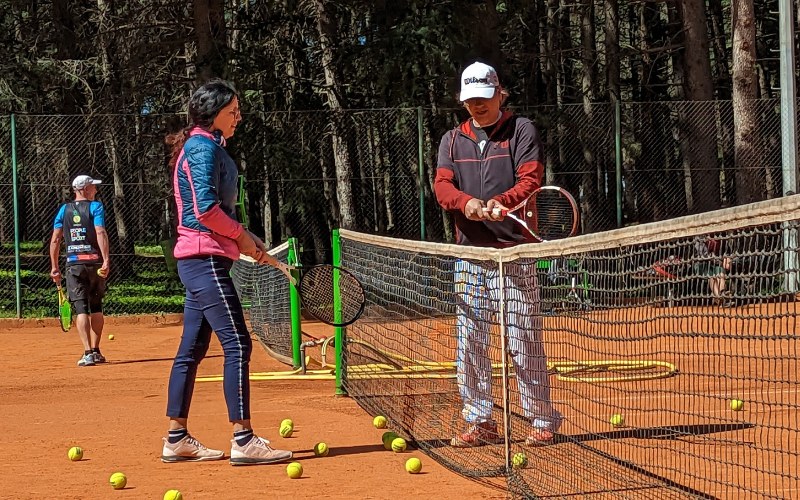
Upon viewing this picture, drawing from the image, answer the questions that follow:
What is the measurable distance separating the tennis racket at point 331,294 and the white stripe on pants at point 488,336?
1.44 meters

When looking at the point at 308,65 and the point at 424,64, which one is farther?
the point at 308,65

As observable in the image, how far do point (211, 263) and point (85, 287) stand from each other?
6014 mm

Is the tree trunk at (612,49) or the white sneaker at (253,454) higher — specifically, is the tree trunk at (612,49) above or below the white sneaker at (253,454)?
above

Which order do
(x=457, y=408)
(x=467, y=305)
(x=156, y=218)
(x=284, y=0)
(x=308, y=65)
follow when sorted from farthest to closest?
1. (x=308, y=65)
2. (x=156, y=218)
3. (x=284, y=0)
4. (x=457, y=408)
5. (x=467, y=305)

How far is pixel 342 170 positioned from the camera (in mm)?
17953

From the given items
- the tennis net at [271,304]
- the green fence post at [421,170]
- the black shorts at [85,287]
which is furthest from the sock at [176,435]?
the green fence post at [421,170]

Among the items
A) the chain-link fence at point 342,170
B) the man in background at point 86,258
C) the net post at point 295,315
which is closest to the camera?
the net post at point 295,315

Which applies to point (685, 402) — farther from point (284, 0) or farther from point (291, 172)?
point (284, 0)

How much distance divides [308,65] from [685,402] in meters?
17.8

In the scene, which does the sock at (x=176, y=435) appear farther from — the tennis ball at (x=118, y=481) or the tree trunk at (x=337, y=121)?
the tree trunk at (x=337, y=121)

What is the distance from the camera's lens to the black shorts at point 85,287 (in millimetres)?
11500

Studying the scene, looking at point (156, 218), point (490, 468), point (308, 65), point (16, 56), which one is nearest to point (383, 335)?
point (490, 468)

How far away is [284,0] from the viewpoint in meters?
18.9

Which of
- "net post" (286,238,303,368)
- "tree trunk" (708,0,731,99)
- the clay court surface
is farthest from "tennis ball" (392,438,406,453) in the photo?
"tree trunk" (708,0,731,99)
